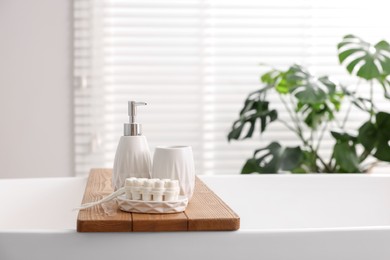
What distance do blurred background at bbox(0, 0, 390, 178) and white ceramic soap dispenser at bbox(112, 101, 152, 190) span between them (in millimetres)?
1827

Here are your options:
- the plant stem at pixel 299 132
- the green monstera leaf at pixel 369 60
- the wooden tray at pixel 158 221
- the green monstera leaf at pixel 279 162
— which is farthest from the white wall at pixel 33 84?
the wooden tray at pixel 158 221

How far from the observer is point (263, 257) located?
1424 mm

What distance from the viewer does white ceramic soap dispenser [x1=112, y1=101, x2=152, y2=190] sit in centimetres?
161

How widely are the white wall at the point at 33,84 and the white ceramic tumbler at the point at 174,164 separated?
6.32 feet

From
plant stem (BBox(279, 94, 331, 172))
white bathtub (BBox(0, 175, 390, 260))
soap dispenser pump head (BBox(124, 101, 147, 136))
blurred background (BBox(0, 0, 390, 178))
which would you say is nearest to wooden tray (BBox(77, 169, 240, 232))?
soap dispenser pump head (BBox(124, 101, 147, 136))

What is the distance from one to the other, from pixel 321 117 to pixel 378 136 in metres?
0.36

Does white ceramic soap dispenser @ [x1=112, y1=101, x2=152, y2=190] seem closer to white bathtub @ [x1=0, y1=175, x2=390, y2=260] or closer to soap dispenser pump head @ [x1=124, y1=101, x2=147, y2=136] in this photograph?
soap dispenser pump head @ [x1=124, y1=101, x2=147, y2=136]

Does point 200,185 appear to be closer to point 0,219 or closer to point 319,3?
point 0,219

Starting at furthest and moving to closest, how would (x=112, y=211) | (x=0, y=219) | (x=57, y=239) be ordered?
(x=0, y=219), (x=112, y=211), (x=57, y=239)

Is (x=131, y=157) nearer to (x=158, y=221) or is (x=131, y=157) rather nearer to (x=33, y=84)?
(x=158, y=221)

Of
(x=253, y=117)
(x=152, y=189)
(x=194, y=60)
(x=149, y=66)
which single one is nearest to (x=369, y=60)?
(x=253, y=117)

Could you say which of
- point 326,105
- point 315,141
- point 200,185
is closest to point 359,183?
point 200,185

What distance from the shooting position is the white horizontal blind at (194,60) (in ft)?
11.3

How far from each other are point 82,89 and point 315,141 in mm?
1171
